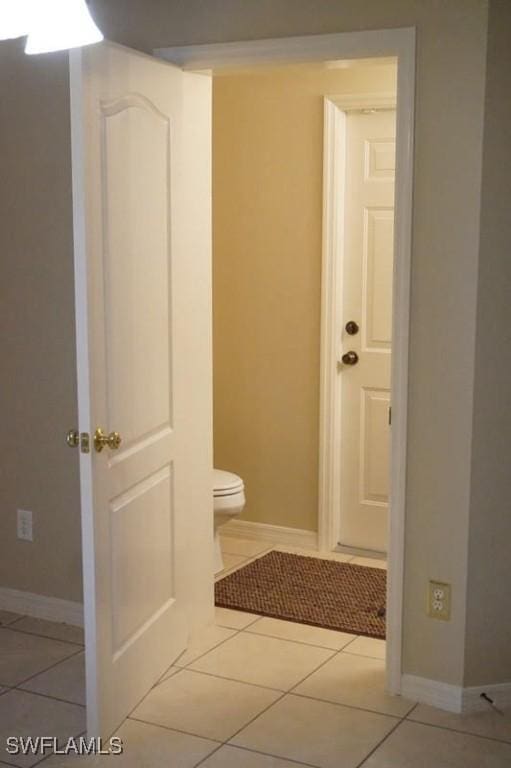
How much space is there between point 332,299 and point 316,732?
6.90 feet

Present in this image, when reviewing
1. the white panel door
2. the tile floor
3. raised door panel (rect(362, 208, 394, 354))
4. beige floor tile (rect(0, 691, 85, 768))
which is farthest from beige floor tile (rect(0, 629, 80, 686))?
raised door panel (rect(362, 208, 394, 354))

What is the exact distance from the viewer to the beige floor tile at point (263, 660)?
3.44 m

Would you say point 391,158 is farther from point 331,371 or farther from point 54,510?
point 54,510

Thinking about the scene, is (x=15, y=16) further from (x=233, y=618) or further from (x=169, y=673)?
(x=233, y=618)

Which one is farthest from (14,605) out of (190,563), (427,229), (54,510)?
(427,229)

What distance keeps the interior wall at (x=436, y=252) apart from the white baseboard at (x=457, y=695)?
0.03 m

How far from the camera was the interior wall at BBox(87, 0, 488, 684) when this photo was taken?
3.03m

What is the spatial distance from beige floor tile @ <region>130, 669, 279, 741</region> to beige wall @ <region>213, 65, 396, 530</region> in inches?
59.3

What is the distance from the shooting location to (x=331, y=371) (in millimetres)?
4637

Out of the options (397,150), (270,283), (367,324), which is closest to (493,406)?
(397,150)

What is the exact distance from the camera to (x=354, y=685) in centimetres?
339

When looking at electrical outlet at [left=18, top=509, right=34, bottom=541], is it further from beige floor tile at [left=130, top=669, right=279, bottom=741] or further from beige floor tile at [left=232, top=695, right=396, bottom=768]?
beige floor tile at [left=232, top=695, right=396, bottom=768]

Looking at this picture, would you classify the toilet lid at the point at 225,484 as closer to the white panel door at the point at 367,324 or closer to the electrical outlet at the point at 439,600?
the white panel door at the point at 367,324

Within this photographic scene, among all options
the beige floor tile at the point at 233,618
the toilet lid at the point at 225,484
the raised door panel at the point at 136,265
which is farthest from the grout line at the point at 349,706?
the toilet lid at the point at 225,484
